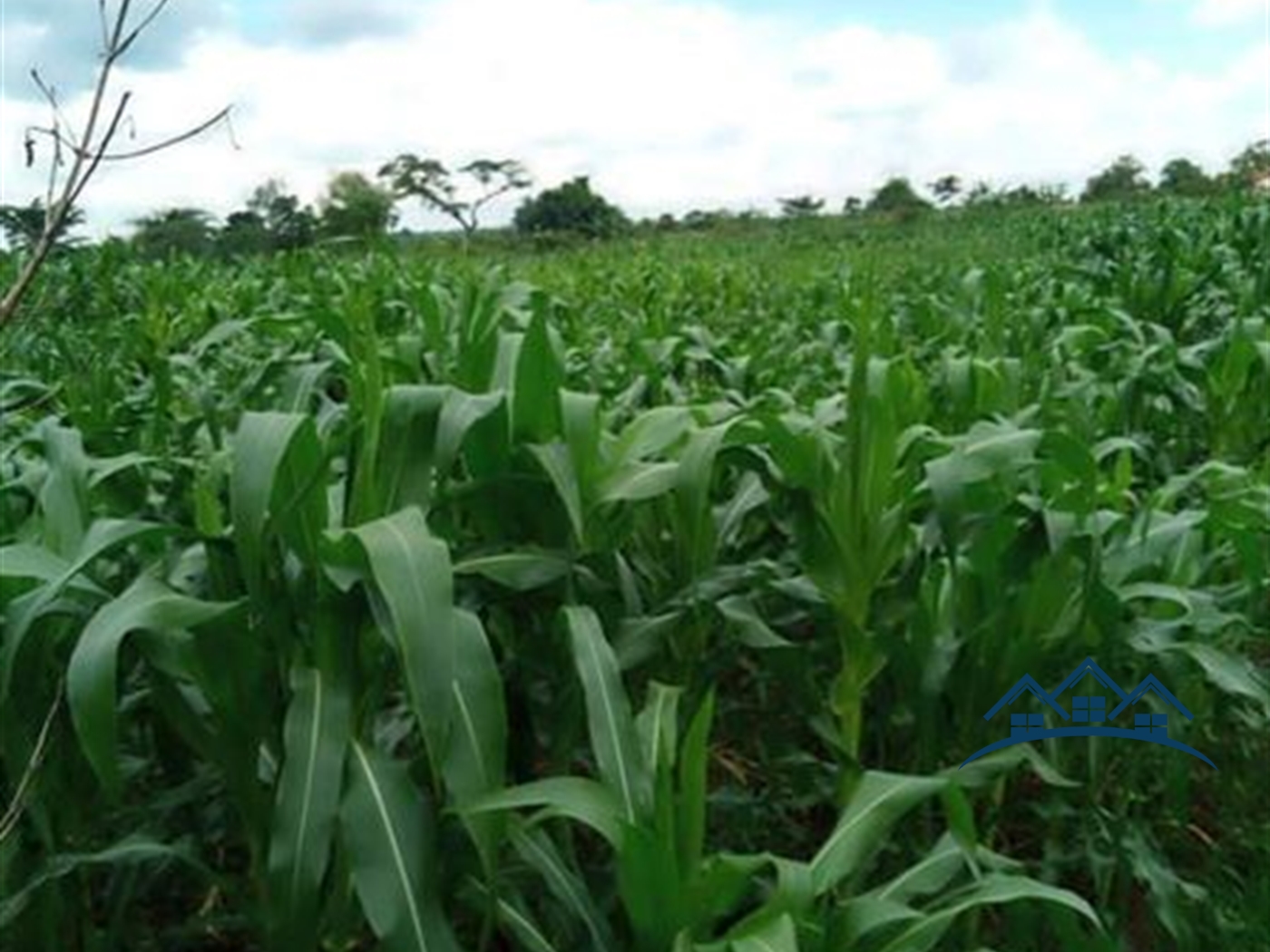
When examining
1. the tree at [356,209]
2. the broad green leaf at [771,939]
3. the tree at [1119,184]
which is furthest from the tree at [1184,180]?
the broad green leaf at [771,939]

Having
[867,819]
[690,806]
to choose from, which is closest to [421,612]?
[690,806]

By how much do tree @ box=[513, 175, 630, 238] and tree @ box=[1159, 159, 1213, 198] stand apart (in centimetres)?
1081

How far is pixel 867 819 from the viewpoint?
1722 millimetres

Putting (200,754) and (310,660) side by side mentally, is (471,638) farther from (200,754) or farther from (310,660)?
(200,754)

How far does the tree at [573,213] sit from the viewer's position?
27.7 meters

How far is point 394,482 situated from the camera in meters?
1.87

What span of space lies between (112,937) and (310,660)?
524 millimetres

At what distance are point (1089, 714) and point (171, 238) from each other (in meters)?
9.27

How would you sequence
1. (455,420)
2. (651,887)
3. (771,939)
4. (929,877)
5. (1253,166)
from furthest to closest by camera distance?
(1253,166) < (455,420) < (929,877) < (651,887) < (771,939)

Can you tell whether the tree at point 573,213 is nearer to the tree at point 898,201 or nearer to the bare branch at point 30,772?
the tree at point 898,201

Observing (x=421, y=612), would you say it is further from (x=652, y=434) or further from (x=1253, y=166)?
(x=1253, y=166)

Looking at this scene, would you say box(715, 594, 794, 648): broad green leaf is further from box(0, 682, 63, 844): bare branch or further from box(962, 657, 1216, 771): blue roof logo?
box(0, 682, 63, 844): bare branch

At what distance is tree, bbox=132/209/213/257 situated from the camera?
9.47m

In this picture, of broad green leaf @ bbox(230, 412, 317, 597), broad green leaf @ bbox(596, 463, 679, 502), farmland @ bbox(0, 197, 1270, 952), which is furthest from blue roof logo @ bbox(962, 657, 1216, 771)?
broad green leaf @ bbox(230, 412, 317, 597)
